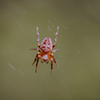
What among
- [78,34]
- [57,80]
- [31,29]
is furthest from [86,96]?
[31,29]

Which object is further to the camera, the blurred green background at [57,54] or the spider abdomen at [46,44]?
the blurred green background at [57,54]

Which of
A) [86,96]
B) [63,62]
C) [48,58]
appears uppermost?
[48,58]

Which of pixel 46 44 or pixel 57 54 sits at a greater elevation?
pixel 46 44

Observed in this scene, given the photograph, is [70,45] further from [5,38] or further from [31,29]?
[5,38]

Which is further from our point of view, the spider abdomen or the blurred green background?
the blurred green background

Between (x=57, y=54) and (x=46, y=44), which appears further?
(x=57, y=54)

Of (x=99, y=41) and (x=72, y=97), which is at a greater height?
(x=99, y=41)
